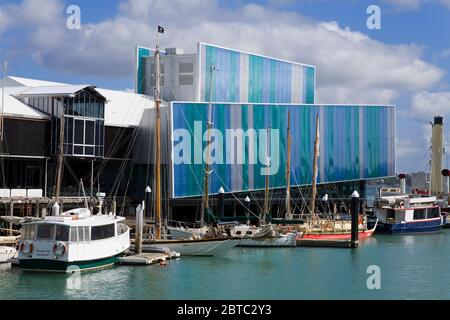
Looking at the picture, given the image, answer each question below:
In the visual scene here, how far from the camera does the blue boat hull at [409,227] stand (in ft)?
290

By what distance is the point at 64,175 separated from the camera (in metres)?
76.0

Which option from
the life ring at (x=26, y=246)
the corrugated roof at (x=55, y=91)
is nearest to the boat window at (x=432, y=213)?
the corrugated roof at (x=55, y=91)

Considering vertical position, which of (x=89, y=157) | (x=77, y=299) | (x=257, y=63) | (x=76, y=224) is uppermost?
(x=257, y=63)

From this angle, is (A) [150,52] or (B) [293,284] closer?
(B) [293,284]

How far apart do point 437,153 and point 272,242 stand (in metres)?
64.7

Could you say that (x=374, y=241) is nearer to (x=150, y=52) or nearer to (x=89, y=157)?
(x=89, y=157)

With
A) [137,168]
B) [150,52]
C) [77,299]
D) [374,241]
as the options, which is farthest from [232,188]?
[77,299]

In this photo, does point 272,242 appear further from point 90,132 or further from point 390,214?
point 390,214

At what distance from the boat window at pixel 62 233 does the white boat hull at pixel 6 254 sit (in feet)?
16.8

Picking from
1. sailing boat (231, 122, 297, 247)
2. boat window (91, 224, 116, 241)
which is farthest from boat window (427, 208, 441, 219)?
boat window (91, 224, 116, 241)

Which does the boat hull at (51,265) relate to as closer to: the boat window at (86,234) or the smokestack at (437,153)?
the boat window at (86,234)
